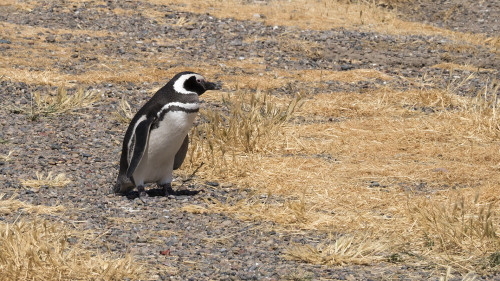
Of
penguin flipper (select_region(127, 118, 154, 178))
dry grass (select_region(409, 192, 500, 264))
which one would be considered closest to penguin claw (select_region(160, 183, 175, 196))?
penguin flipper (select_region(127, 118, 154, 178))

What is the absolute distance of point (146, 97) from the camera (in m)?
8.77

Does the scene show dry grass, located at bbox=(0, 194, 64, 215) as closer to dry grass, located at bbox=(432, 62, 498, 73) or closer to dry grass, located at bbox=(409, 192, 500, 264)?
dry grass, located at bbox=(409, 192, 500, 264)

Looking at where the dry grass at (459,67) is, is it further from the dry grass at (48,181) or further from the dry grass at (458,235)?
the dry grass at (48,181)

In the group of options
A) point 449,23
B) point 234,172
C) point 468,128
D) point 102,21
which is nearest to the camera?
point 234,172

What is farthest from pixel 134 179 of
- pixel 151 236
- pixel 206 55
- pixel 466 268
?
pixel 206 55

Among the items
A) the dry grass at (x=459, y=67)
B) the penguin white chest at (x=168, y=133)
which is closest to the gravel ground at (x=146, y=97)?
the dry grass at (x=459, y=67)

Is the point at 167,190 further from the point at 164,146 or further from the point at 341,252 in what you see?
the point at 341,252

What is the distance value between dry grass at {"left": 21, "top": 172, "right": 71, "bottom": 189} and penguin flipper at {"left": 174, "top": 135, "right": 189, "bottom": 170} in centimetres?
83

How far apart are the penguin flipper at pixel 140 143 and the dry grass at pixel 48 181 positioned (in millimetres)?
550

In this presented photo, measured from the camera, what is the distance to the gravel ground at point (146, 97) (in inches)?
167

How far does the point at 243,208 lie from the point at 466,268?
166 centimetres

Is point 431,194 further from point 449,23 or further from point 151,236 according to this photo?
point 449,23

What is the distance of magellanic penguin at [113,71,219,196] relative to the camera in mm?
5434

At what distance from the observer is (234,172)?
611 cm
